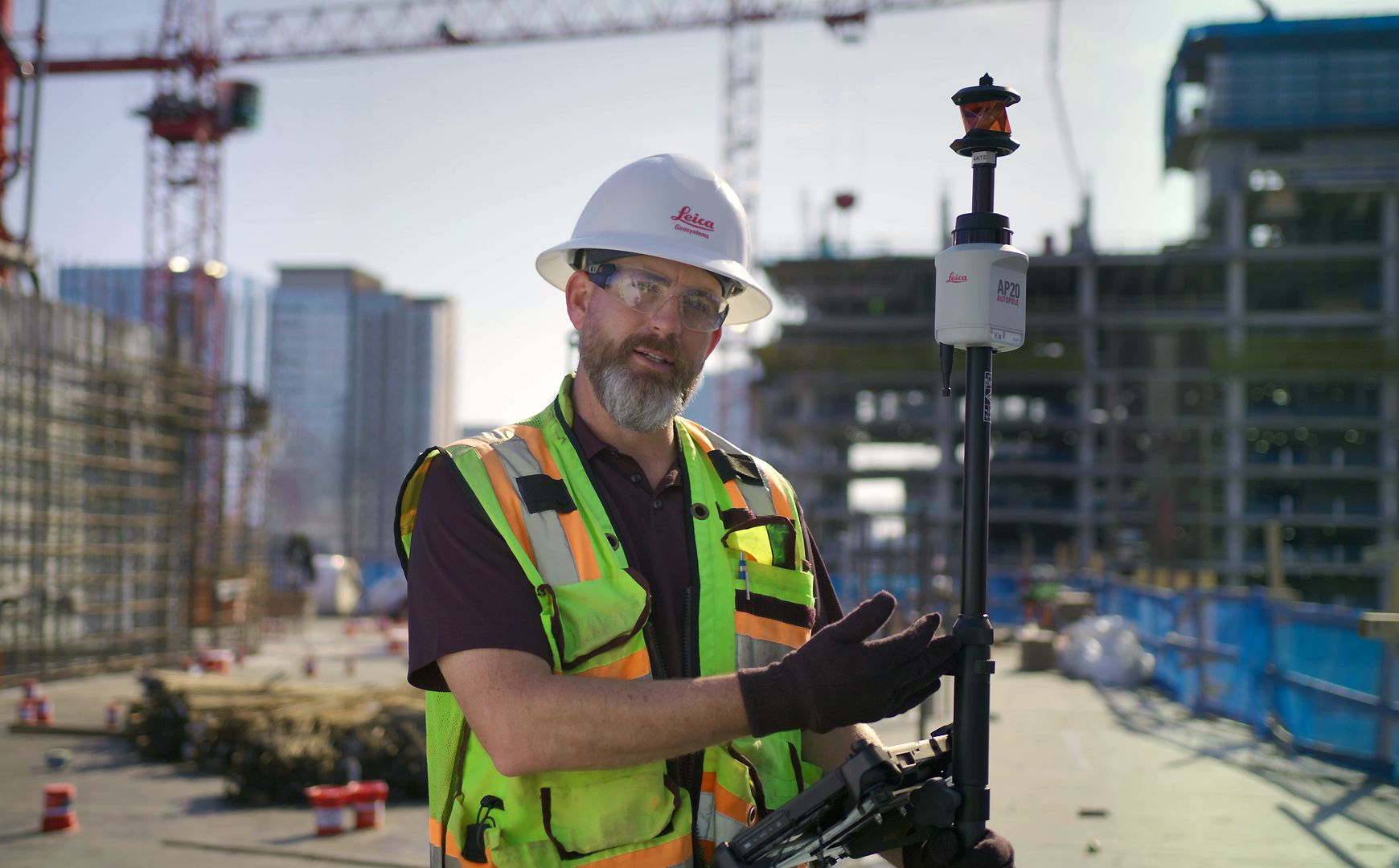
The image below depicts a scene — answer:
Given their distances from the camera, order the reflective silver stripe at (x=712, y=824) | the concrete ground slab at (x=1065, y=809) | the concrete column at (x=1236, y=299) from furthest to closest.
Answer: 1. the concrete column at (x=1236, y=299)
2. the concrete ground slab at (x=1065, y=809)
3. the reflective silver stripe at (x=712, y=824)

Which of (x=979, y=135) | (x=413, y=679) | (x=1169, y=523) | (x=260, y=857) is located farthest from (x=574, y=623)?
(x=1169, y=523)

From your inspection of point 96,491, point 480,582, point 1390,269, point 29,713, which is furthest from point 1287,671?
point 1390,269

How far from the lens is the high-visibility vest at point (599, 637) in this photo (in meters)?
2.34

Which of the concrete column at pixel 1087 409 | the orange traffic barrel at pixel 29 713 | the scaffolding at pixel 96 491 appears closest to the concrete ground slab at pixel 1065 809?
the orange traffic barrel at pixel 29 713

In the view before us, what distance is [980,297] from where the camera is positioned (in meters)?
2.33

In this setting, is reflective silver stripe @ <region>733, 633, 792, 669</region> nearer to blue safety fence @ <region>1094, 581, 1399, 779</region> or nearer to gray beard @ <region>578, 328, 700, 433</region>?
gray beard @ <region>578, 328, 700, 433</region>

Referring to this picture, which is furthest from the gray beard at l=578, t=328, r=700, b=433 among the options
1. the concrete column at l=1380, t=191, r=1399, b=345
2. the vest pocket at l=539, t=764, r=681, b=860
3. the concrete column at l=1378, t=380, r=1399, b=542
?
the concrete column at l=1380, t=191, r=1399, b=345

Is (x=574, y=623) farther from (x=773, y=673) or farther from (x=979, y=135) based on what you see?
(x=979, y=135)

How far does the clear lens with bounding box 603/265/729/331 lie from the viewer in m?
2.75

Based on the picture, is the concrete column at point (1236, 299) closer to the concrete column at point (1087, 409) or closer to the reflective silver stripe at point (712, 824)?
the concrete column at point (1087, 409)

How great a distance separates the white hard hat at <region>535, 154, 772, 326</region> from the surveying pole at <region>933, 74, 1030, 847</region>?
621 millimetres

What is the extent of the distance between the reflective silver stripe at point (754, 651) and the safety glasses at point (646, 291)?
720 millimetres

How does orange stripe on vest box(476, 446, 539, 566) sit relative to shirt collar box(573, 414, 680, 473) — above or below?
below

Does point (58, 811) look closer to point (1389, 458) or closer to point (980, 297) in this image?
point (980, 297)
